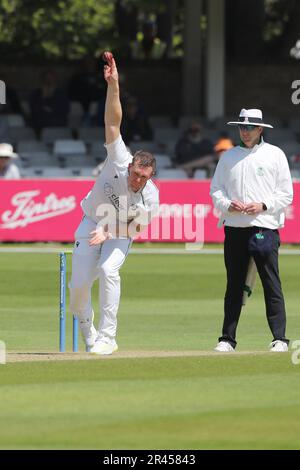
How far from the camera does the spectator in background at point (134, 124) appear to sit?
29.0m

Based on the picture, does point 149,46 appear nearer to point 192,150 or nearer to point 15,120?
point 15,120

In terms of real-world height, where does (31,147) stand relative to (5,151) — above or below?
above

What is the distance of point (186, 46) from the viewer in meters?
33.2

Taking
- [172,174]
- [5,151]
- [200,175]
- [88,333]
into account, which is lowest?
[88,333]

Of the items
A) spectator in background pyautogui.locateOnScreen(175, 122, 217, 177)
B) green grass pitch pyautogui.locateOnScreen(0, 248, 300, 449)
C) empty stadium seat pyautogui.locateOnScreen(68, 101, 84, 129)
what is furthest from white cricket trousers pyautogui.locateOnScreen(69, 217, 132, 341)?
empty stadium seat pyautogui.locateOnScreen(68, 101, 84, 129)

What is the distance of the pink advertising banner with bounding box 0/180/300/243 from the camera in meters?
23.8

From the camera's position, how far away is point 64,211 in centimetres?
2402

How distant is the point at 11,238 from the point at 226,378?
45.2ft

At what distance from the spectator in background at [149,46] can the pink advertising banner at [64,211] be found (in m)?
11.6

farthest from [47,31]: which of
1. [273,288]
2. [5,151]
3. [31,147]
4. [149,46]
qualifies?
[273,288]

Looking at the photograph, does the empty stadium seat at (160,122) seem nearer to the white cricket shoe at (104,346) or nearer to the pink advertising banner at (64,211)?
the pink advertising banner at (64,211)

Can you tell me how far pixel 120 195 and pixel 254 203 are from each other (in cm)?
110
